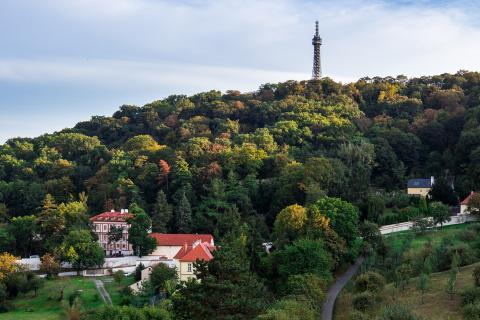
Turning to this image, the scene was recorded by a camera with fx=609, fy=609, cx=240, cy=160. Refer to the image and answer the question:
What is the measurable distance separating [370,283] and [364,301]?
2.05 meters

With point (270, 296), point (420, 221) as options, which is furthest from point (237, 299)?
point (420, 221)

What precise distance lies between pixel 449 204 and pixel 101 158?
36251mm

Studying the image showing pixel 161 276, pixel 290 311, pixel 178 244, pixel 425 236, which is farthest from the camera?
pixel 178 244

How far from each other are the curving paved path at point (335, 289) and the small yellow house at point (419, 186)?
14.1 m

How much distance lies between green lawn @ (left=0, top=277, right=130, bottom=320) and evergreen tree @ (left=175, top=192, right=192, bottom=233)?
7573 mm

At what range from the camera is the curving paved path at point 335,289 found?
28.9 meters

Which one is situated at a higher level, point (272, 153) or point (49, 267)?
point (272, 153)

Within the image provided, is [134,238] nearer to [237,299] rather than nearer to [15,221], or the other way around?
[15,221]

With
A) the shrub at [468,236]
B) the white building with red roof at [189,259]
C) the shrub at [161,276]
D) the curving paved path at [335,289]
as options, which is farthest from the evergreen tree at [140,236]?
the shrub at [468,236]

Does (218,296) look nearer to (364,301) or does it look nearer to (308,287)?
(364,301)

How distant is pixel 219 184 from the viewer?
5044 centimetres

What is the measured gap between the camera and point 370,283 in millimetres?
28641

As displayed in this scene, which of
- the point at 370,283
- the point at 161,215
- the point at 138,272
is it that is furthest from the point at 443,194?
the point at 138,272

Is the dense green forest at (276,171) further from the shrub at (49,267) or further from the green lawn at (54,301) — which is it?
the green lawn at (54,301)
